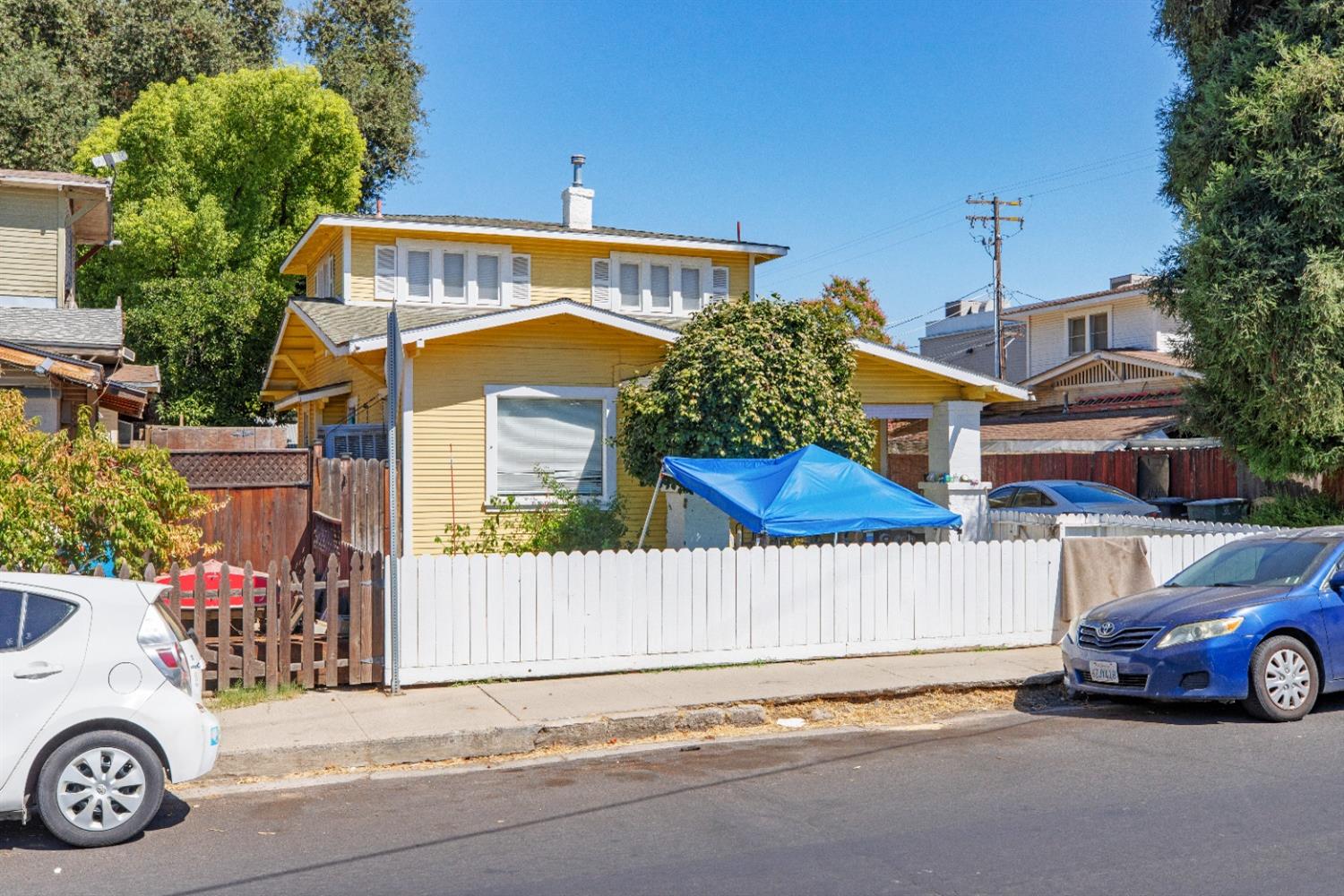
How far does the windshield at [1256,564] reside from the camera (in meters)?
9.98

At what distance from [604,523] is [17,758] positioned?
10385 millimetres

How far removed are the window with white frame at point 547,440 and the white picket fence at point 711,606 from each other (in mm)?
5496

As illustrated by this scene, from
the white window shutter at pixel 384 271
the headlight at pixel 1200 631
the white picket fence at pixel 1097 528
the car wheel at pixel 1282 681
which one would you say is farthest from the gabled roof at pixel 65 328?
the car wheel at pixel 1282 681

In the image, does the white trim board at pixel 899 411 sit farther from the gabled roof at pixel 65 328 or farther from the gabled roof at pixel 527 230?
the gabled roof at pixel 65 328

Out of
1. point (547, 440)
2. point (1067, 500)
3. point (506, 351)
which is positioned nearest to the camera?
point (506, 351)

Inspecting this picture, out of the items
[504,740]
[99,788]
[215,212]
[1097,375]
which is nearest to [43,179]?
[215,212]

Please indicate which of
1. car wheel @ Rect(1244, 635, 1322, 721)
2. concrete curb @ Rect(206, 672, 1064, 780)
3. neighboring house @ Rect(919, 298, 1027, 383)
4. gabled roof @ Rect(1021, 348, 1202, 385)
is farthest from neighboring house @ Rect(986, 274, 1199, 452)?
concrete curb @ Rect(206, 672, 1064, 780)

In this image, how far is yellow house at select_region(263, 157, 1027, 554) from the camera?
15797mm

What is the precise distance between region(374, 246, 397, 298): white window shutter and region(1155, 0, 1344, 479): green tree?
12520 millimetres

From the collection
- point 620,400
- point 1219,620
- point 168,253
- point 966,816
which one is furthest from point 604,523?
point 168,253

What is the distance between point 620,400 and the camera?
15844mm

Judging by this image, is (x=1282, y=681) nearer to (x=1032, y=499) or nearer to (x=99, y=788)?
(x=99, y=788)

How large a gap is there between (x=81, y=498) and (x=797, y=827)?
630 cm

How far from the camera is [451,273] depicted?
65.1 ft
